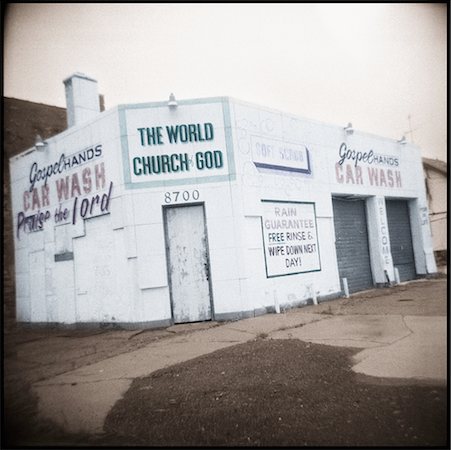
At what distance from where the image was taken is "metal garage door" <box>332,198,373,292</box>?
11.3 metres

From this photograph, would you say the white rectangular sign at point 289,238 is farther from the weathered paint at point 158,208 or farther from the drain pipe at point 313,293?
the drain pipe at point 313,293

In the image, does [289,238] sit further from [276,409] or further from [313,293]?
[276,409]

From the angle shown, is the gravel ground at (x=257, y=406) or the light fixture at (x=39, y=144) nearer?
the gravel ground at (x=257, y=406)

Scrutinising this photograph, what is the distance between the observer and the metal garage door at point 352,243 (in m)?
11.3

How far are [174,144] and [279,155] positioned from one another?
3.01 metres

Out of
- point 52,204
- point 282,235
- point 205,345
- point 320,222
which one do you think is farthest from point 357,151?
point 52,204

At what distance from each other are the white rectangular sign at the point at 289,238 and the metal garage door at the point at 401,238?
4.96 metres

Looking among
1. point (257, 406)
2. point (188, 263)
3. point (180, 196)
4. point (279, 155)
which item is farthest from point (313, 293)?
point (257, 406)

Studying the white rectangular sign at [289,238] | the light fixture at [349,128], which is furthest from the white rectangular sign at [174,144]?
the light fixture at [349,128]

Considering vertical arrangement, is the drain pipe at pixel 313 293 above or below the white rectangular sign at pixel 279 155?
below

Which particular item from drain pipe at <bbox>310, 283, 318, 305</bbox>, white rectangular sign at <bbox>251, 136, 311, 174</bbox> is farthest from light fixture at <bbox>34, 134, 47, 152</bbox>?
drain pipe at <bbox>310, 283, 318, 305</bbox>

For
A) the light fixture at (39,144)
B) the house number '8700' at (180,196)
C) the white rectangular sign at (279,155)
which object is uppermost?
the light fixture at (39,144)

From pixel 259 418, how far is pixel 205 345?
2.86 metres

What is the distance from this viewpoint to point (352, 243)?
11789 mm
